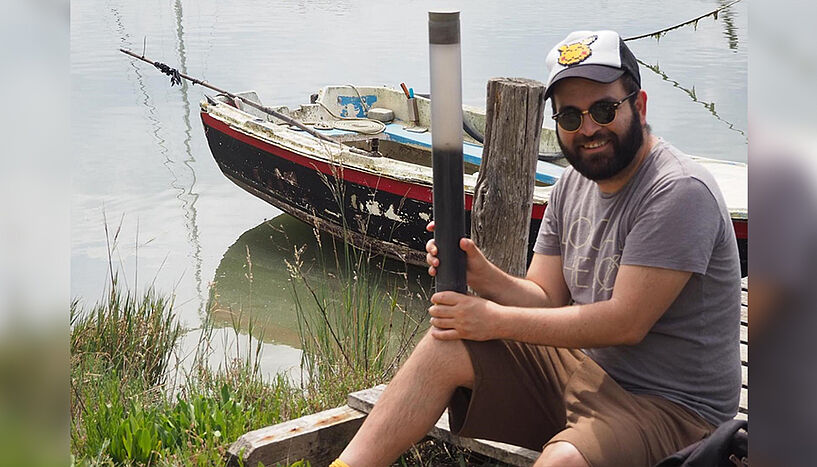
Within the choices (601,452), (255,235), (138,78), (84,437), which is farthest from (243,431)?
Result: (138,78)

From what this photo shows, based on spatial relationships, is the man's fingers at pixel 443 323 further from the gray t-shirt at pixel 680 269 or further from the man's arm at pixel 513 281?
the gray t-shirt at pixel 680 269

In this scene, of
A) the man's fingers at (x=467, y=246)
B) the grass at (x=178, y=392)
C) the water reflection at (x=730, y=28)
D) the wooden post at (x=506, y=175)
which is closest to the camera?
the man's fingers at (x=467, y=246)

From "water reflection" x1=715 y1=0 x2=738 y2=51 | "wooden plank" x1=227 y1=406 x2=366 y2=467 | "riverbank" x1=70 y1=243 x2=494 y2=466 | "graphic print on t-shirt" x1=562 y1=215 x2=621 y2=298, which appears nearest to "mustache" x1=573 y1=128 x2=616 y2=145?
"graphic print on t-shirt" x1=562 y1=215 x2=621 y2=298

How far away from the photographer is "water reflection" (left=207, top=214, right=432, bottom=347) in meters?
7.00

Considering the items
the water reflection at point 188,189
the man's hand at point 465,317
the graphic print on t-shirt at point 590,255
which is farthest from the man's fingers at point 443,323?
the water reflection at point 188,189

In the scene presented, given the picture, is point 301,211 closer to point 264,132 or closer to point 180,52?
point 264,132

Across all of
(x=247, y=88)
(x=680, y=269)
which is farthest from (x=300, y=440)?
(x=247, y=88)

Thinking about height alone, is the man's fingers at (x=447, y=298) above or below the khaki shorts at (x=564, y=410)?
above

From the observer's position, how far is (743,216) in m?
6.22

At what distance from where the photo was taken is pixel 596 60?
2.25 m

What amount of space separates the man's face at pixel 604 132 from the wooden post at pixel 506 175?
809mm

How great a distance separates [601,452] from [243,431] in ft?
4.27

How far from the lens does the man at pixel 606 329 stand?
2.14 meters

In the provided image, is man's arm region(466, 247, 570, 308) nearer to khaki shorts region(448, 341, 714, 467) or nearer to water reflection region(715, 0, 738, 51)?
khaki shorts region(448, 341, 714, 467)
